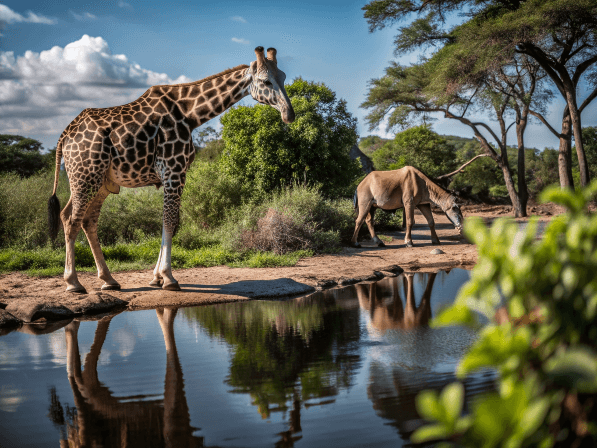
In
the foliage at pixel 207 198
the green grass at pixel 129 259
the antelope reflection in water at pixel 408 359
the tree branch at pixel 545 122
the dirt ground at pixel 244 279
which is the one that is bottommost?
the antelope reflection in water at pixel 408 359

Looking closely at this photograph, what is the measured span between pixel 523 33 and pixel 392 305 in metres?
12.6

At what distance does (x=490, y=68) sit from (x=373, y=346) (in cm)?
1508

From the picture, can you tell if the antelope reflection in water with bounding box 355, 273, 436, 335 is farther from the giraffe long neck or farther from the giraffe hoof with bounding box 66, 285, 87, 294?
the giraffe hoof with bounding box 66, 285, 87, 294

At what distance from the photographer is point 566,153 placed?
796 inches

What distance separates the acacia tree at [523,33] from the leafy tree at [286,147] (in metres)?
5.39

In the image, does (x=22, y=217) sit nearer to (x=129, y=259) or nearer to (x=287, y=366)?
(x=129, y=259)

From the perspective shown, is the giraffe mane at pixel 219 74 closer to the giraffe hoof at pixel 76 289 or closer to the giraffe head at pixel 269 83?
the giraffe head at pixel 269 83

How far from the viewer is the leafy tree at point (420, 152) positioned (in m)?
32.3

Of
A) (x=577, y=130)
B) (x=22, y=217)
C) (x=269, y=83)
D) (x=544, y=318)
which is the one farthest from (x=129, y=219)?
(x=577, y=130)

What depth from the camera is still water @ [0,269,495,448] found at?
3.04 metres

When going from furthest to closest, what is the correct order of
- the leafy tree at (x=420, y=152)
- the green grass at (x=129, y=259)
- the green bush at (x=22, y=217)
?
the leafy tree at (x=420, y=152) < the green bush at (x=22, y=217) < the green grass at (x=129, y=259)

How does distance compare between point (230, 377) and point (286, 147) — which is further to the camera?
point (286, 147)

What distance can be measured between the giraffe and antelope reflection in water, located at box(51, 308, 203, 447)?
130 inches

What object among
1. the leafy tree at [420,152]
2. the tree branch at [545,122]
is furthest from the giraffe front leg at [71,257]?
the leafy tree at [420,152]
